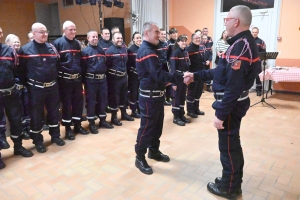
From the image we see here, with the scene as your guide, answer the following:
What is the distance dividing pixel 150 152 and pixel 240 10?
1.85 m

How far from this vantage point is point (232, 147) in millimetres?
2162

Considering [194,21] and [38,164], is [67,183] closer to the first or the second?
[38,164]

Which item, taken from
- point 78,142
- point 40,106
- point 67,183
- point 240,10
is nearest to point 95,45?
point 40,106

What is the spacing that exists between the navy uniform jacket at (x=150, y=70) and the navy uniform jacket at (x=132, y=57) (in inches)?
79.5

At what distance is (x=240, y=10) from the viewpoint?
1914mm

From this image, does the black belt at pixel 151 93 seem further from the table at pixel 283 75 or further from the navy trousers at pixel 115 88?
the table at pixel 283 75

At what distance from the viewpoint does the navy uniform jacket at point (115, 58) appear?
4.15 m

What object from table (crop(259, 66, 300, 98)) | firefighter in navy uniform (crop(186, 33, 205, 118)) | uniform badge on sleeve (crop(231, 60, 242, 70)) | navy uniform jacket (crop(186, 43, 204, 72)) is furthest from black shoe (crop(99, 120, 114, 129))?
table (crop(259, 66, 300, 98))

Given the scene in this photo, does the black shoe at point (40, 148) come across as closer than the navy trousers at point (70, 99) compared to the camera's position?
Yes

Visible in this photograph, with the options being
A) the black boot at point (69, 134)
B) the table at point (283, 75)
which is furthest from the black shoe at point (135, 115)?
the table at point (283, 75)

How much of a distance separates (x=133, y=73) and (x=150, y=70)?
220cm

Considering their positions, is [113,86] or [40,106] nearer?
[40,106]

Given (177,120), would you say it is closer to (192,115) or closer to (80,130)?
(192,115)

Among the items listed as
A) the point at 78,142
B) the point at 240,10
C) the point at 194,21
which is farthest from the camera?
the point at 194,21
